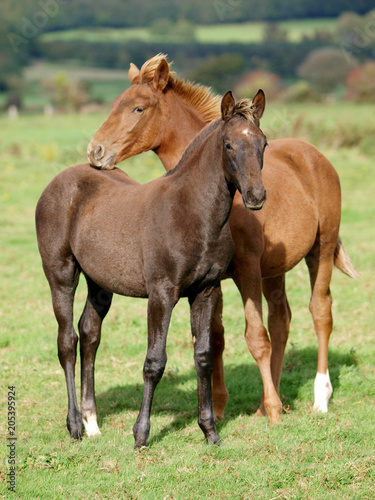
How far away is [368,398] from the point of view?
5.78m

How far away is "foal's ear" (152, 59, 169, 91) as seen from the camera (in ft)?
17.1

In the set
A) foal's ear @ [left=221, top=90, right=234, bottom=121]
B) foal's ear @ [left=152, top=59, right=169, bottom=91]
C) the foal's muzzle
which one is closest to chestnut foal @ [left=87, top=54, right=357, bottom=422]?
foal's ear @ [left=152, top=59, right=169, bottom=91]

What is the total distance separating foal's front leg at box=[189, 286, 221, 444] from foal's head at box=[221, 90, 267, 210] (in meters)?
0.89

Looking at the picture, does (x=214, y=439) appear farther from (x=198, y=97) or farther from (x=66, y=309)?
(x=198, y=97)

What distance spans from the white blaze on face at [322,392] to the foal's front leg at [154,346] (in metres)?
1.72

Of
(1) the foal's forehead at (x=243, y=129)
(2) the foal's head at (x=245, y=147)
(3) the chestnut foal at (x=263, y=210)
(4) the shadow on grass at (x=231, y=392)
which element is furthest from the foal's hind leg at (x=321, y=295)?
(1) the foal's forehead at (x=243, y=129)

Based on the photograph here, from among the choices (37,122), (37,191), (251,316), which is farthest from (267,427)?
(37,122)

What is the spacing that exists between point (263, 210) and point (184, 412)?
182 cm

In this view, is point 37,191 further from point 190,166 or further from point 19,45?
point 19,45

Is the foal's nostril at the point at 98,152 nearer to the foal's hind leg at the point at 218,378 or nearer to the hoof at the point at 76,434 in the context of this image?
the foal's hind leg at the point at 218,378

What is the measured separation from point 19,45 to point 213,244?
214 feet

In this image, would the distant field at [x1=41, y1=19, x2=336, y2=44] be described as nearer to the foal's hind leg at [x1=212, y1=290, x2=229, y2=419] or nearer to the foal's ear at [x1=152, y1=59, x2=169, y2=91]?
the foal's ear at [x1=152, y1=59, x2=169, y2=91]

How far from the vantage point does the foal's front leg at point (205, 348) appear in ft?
15.4

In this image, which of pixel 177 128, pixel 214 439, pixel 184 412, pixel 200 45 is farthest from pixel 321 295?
pixel 200 45
